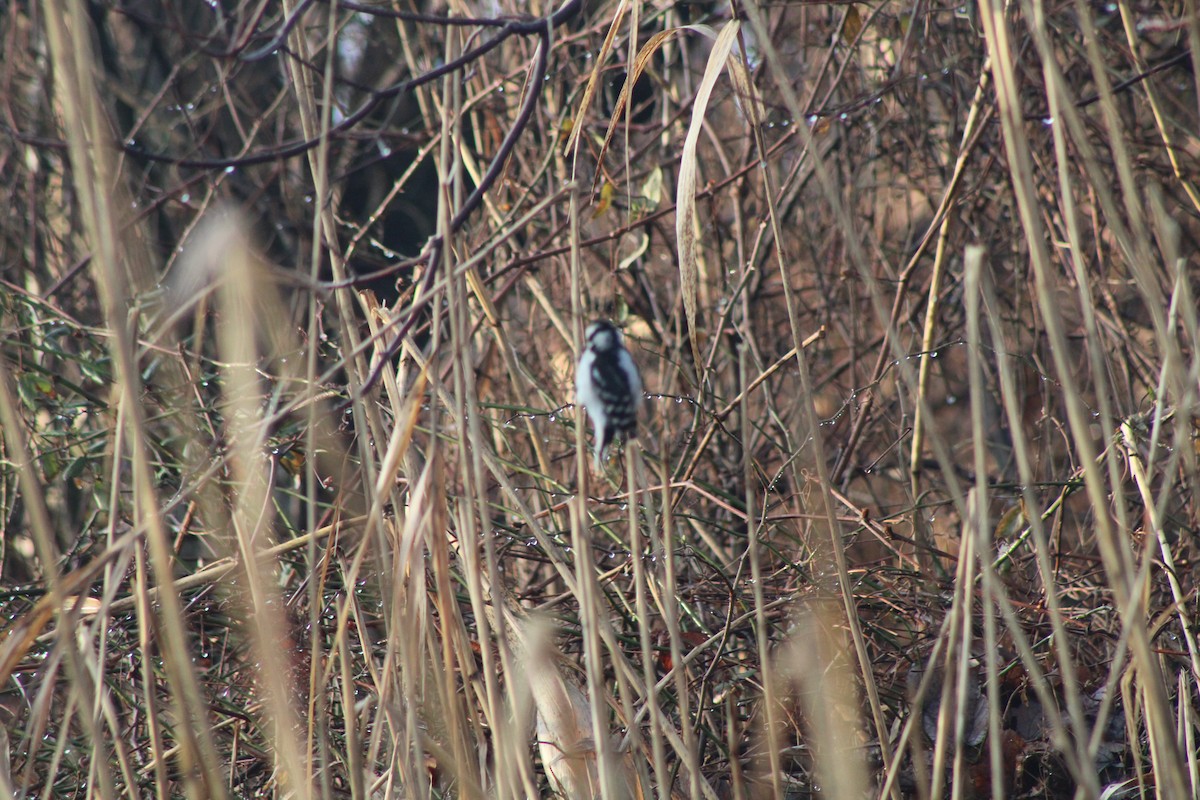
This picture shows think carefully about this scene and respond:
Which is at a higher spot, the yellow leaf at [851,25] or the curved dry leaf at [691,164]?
the yellow leaf at [851,25]

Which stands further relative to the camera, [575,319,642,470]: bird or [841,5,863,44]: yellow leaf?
[841,5,863,44]: yellow leaf

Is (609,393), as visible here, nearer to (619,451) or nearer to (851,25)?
A: (619,451)

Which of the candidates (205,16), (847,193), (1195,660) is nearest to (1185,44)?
(847,193)

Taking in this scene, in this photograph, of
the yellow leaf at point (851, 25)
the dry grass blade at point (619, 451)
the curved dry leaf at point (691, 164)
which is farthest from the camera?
the yellow leaf at point (851, 25)

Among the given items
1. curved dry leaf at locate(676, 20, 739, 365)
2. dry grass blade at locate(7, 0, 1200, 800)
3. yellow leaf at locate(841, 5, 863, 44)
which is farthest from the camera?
yellow leaf at locate(841, 5, 863, 44)

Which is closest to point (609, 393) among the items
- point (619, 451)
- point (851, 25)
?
point (619, 451)

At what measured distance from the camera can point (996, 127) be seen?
3092mm

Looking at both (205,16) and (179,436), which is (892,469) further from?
(205,16)

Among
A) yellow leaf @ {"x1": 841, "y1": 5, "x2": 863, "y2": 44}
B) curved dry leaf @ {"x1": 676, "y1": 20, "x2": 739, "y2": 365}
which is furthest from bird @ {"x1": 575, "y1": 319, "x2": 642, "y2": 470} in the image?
yellow leaf @ {"x1": 841, "y1": 5, "x2": 863, "y2": 44}

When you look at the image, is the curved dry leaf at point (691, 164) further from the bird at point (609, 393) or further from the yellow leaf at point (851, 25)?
the yellow leaf at point (851, 25)

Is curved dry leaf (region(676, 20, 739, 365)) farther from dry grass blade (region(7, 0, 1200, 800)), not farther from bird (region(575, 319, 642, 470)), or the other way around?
bird (region(575, 319, 642, 470))

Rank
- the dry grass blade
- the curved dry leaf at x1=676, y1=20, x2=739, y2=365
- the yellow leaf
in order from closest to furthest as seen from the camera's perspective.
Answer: the dry grass blade
the curved dry leaf at x1=676, y1=20, x2=739, y2=365
the yellow leaf

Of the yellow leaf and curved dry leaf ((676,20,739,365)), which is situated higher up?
the yellow leaf

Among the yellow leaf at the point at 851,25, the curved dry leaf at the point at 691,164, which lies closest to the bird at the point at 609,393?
the curved dry leaf at the point at 691,164
